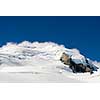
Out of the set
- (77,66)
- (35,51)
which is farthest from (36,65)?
(35,51)

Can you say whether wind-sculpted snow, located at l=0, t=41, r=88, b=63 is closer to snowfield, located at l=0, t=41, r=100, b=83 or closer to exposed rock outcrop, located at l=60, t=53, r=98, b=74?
snowfield, located at l=0, t=41, r=100, b=83

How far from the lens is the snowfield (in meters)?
8.00

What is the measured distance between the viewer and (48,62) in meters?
9.09

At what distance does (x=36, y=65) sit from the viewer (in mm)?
8641

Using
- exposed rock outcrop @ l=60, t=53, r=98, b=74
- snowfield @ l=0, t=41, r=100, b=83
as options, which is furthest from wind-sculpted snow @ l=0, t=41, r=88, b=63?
exposed rock outcrop @ l=60, t=53, r=98, b=74

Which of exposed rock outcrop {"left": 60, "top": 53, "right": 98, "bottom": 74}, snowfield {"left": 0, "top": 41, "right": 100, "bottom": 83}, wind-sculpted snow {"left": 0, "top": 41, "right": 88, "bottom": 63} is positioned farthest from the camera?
exposed rock outcrop {"left": 60, "top": 53, "right": 98, "bottom": 74}

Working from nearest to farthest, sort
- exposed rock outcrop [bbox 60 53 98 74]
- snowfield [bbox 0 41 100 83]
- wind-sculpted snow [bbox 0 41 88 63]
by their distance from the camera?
snowfield [bbox 0 41 100 83], wind-sculpted snow [bbox 0 41 88 63], exposed rock outcrop [bbox 60 53 98 74]

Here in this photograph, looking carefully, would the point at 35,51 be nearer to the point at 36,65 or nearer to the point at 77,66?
the point at 36,65

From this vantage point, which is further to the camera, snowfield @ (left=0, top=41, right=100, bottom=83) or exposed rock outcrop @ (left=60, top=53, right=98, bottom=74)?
exposed rock outcrop @ (left=60, top=53, right=98, bottom=74)

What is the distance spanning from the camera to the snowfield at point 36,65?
7996 mm

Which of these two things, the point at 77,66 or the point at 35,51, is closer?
the point at 77,66

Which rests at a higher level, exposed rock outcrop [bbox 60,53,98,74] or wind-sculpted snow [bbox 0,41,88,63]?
wind-sculpted snow [bbox 0,41,88,63]
